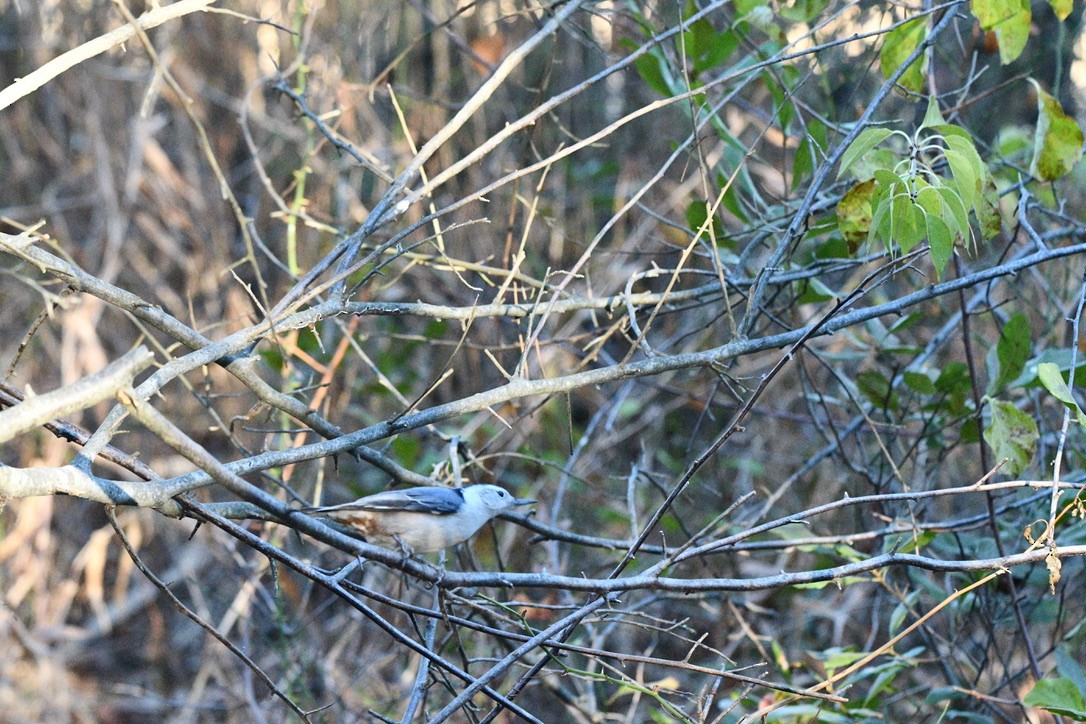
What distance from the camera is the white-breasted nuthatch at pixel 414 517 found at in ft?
9.68

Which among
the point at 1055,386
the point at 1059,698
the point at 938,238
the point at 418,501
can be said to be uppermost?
the point at 938,238

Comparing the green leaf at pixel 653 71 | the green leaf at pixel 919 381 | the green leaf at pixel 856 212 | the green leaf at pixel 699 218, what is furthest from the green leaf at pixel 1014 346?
the green leaf at pixel 653 71

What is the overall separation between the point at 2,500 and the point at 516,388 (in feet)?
3.59

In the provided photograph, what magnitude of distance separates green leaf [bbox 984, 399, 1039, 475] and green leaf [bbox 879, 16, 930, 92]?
0.99 meters

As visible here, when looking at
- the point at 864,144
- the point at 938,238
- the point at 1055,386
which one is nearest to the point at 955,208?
the point at 938,238

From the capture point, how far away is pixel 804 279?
10.2ft

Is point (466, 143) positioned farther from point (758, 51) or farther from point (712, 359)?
point (712, 359)

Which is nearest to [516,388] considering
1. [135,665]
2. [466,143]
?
[466,143]

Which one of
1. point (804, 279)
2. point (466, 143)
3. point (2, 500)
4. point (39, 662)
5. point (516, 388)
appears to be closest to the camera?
point (2, 500)

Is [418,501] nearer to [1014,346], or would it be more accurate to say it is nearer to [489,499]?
[489,499]

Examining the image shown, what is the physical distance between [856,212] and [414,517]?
1.50 meters

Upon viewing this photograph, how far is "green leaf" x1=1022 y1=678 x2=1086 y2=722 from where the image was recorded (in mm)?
2383

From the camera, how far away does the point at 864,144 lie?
2.33m

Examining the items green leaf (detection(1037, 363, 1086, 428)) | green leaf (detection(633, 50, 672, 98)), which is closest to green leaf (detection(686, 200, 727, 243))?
green leaf (detection(633, 50, 672, 98))
